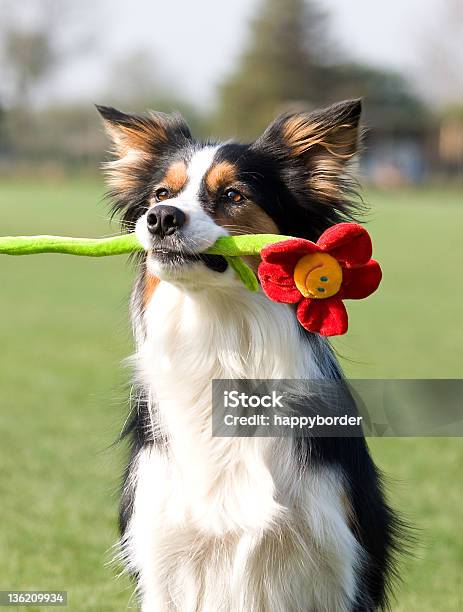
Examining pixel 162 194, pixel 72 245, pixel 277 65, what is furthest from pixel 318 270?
pixel 277 65

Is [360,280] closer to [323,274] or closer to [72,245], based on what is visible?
[323,274]

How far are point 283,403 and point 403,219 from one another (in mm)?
32673

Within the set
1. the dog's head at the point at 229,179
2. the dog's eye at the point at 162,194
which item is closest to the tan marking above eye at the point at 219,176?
the dog's head at the point at 229,179

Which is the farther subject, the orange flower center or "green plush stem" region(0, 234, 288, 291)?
"green plush stem" region(0, 234, 288, 291)

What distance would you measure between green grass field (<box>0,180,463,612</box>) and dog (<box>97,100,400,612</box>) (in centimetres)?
56

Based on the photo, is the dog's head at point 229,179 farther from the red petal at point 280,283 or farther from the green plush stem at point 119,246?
the red petal at point 280,283

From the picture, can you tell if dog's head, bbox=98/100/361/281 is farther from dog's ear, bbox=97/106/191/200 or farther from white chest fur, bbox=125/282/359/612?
white chest fur, bbox=125/282/359/612

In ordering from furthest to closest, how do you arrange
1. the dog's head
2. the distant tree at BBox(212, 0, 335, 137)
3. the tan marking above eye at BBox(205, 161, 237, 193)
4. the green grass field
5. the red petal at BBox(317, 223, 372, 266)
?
the distant tree at BBox(212, 0, 335, 137), the green grass field, the tan marking above eye at BBox(205, 161, 237, 193), the dog's head, the red petal at BBox(317, 223, 372, 266)

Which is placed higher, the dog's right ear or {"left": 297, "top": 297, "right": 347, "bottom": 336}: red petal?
the dog's right ear

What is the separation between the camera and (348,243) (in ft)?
11.8

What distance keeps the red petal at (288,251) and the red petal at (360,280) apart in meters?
0.15

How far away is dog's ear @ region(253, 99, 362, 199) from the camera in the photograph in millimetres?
3988

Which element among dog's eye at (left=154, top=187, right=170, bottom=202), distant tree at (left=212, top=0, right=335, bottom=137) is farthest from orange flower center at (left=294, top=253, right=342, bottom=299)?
distant tree at (left=212, top=0, right=335, bottom=137)

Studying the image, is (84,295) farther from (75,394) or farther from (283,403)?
(283,403)
